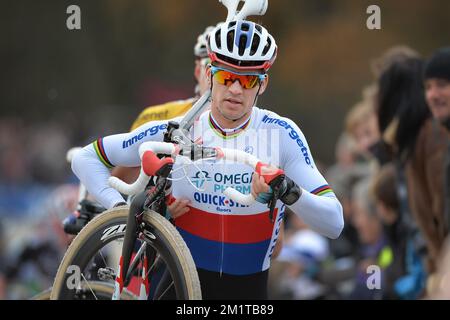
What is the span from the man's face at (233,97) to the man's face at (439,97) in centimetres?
236

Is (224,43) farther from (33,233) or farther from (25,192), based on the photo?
(25,192)

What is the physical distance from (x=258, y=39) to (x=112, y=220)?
1068 millimetres

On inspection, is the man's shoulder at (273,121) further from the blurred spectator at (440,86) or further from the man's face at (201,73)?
the blurred spectator at (440,86)

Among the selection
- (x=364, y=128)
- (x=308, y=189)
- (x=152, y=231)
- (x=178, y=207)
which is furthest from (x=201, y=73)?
(x=364, y=128)

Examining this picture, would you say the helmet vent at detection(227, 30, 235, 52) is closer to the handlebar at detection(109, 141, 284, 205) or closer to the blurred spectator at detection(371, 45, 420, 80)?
the handlebar at detection(109, 141, 284, 205)

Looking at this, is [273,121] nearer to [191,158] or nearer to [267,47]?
[267,47]

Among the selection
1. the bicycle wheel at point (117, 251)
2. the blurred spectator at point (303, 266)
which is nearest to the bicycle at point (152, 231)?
the bicycle wheel at point (117, 251)

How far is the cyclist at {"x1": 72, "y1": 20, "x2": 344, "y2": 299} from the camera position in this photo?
18.1ft

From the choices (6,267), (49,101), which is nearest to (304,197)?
(6,267)

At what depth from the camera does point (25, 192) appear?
1550 cm

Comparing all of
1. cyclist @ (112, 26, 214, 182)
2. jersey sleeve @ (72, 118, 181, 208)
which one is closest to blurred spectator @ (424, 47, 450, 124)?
cyclist @ (112, 26, 214, 182)

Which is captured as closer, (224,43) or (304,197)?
(304,197)

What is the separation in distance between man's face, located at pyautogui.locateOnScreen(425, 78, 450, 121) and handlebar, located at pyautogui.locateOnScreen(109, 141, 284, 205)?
2.78 m

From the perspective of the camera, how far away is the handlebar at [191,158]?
4992mm
